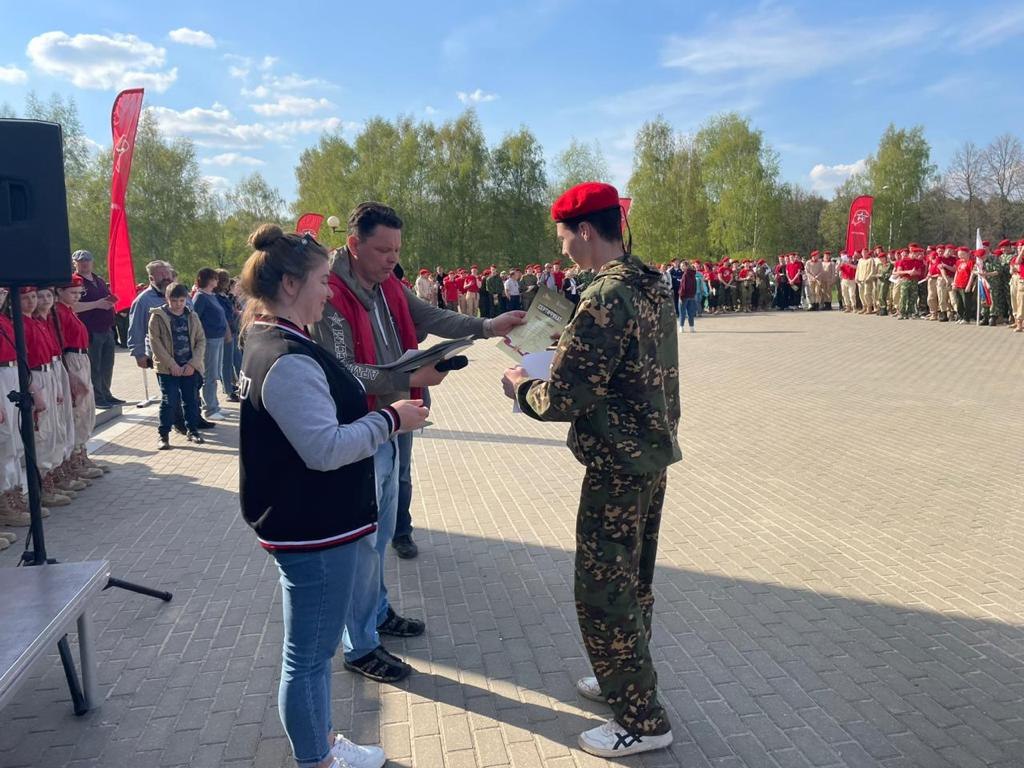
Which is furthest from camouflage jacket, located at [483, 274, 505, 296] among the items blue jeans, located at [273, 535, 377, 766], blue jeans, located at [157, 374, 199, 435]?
blue jeans, located at [273, 535, 377, 766]

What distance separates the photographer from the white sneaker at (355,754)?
2676mm

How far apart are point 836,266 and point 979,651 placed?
2742 centimetres

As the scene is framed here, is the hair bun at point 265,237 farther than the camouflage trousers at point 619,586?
No

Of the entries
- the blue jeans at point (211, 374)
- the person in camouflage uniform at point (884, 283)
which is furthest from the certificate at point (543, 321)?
the person in camouflage uniform at point (884, 283)

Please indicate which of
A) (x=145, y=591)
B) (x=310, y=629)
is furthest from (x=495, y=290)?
(x=310, y=629)

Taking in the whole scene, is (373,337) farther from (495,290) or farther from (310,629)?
(495,290)

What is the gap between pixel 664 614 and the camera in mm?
3975

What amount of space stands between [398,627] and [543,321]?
1.90 metres

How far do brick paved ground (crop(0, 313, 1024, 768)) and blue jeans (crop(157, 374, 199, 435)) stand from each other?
1.90 ft

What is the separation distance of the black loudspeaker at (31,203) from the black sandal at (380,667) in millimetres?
2464

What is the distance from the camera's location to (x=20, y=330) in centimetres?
376

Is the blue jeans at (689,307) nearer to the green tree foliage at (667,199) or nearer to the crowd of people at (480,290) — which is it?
the crowd of people at (480,290)

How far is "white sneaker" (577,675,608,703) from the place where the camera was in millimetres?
3163

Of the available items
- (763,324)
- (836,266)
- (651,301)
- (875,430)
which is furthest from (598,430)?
(836,266)
